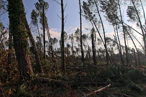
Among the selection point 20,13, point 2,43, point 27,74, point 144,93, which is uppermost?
point 20,13

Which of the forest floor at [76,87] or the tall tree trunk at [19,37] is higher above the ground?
the tall tree trunk at [19,37]

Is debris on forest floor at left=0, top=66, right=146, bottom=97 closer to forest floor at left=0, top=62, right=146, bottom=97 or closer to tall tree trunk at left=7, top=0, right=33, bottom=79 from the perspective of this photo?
forest floor at left=0, top=62, right=146, bottom=97

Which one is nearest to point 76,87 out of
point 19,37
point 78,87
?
point 78,87

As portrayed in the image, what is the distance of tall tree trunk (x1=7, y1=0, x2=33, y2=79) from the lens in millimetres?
5598

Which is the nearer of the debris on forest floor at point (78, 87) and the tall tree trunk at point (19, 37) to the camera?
the debris on forest floor at point (78, 87)

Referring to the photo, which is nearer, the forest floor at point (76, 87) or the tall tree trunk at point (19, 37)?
the forest floor at point (76, 87)

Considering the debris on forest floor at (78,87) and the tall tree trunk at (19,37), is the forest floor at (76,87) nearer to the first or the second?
the debris on forest floor at (78,87)

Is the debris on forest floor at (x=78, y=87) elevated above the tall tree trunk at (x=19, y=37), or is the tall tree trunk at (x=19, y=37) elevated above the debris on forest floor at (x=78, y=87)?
the tall tree trunk at (x=19, y=37)

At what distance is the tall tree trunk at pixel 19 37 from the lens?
5598 millimetres

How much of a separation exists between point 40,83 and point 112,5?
616 inches

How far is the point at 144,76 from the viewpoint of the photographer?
7.22m

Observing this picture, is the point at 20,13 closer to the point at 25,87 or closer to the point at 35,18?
the point at 25,87

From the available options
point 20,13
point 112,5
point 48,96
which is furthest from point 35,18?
point 48,96

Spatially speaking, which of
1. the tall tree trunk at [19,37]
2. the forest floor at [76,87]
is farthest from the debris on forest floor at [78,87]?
the tall tree trunk at [19,37]
